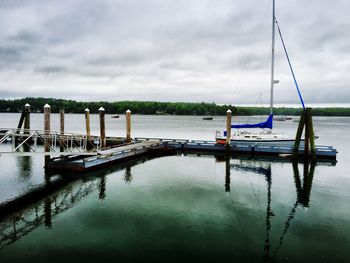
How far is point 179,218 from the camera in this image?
12.3 metres

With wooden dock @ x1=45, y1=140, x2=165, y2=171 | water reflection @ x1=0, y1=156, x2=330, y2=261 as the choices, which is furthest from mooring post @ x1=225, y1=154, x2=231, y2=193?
wooden dock @ x1=45, y1=140, x2=165, y2=171

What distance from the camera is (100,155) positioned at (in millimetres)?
22562

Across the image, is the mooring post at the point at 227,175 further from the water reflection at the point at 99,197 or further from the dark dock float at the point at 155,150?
the dark dock float at the point at 155,150

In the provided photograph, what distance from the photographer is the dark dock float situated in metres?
20.8

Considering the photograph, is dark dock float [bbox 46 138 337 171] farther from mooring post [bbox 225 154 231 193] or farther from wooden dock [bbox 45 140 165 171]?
mooring post [bbox 225 154 231 193]

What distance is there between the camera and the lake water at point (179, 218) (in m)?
9.43

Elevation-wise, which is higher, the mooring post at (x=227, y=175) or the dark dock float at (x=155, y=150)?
the dark dock float at (x=155, y=150)

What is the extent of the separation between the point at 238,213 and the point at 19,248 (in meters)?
→ 9.64

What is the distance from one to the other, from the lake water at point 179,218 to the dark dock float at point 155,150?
1.21 meters

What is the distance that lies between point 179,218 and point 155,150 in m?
18.5

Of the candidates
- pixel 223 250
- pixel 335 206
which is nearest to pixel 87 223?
pixel 223 250

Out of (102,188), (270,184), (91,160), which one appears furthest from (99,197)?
(270,184)

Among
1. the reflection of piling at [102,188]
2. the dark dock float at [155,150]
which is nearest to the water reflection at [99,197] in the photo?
the reflection of piling at [102,188]

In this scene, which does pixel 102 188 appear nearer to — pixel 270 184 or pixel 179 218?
pixel 179 218
